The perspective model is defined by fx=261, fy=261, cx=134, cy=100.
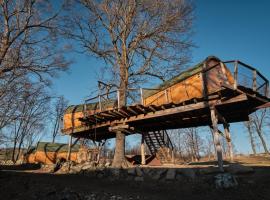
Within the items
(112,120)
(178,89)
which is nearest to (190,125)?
(178,89)

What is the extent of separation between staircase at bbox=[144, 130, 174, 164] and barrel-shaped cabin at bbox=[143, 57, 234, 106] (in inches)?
272

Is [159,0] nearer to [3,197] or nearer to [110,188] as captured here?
[110,188]

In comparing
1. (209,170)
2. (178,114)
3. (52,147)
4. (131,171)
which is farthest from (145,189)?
(52,147)

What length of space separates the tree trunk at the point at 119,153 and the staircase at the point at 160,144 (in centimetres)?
554

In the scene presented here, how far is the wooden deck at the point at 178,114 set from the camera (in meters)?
12.7

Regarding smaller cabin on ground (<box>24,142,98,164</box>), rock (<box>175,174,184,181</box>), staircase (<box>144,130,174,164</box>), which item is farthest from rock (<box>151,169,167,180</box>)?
smaller cabin on ground (<box>24,142,98,164</box>)

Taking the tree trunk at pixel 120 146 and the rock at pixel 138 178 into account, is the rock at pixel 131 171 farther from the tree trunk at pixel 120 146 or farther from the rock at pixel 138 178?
the tree trunk at pixel 120 146

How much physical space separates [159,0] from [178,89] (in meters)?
8.93

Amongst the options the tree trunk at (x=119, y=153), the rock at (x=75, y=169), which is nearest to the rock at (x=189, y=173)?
the tree trunk at (x=119, y=153)

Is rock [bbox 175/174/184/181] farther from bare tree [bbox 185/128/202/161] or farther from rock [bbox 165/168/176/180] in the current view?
bare tree [bbox 185/128/202/161]

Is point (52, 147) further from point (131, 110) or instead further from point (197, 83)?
point (197, 83)

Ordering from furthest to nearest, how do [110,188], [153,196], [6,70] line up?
1. [6,70]
2. [110,188]
3. [153,196]

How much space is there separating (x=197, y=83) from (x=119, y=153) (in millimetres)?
6781

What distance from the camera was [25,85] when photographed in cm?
1841
